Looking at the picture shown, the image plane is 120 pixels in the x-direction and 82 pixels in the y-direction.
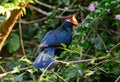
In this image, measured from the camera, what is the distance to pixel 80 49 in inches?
115

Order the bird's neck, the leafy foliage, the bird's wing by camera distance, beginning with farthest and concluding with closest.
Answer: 1. the bird's neck
2. the bird's wing
3. the leafy foliage

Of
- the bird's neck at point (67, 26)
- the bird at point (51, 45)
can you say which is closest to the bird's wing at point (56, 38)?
the bird at point (51, 45)

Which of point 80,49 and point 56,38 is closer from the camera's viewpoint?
point 80,49

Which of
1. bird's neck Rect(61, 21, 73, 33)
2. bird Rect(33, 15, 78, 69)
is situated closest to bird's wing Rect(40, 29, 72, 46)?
bird Rect(33, 15, 78, 69)

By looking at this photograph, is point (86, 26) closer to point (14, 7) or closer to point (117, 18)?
point (117, 18)

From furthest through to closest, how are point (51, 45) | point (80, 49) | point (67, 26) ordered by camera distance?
point (67, 26)
point (51, 45)
point (80, 49)

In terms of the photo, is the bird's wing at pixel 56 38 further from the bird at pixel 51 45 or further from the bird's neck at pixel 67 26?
the bird's neck at pixel 67 26

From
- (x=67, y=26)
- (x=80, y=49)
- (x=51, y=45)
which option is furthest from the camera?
(x=67, y=26)

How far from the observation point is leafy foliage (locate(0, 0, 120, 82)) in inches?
109

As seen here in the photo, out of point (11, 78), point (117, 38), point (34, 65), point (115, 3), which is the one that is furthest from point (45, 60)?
point (117, 38)

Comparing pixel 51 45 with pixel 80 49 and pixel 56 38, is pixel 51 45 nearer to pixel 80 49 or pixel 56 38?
pixel 56 38

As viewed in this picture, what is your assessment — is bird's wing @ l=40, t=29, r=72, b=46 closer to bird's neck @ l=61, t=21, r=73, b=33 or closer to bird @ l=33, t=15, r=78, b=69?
bird @ l=33, t=15, r=78, b=69

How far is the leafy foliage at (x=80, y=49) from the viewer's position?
9.06ft

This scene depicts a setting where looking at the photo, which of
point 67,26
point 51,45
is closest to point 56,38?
point 51,45
